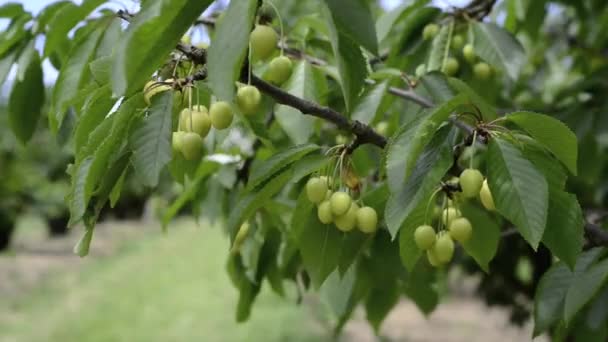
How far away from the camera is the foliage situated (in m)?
0.93

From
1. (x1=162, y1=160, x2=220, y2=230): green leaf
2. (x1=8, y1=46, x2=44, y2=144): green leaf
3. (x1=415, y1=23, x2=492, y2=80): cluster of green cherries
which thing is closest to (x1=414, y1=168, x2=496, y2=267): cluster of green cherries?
(x1=415, y1=23, x2=492, y2=80): cluster of green cherries

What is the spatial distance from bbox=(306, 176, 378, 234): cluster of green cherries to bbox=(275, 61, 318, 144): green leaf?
0.92 ft

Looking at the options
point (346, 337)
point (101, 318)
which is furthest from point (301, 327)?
point (101, 318)

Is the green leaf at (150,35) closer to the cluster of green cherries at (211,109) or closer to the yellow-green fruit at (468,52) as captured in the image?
the cluster of green cherries at (211,109)

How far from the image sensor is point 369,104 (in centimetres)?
129

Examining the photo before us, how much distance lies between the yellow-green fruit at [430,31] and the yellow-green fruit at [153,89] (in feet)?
2.98

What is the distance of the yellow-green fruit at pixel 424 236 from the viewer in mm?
1207

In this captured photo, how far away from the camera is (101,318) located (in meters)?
7.88

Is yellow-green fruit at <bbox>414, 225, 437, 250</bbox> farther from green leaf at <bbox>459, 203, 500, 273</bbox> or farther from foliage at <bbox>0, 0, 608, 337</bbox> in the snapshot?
green leaf at <bbox>459, 203, 500, 273</bbox>

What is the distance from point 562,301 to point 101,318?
7227mm

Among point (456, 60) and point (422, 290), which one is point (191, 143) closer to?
point (422, 290)

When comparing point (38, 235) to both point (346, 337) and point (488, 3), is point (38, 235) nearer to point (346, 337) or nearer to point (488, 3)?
point (346, 337)

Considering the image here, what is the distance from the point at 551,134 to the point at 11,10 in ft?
4.10

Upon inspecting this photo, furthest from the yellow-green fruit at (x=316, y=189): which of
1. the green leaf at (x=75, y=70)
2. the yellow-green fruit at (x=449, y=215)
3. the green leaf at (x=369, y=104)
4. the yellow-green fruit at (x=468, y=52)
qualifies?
the yellow-green fruit at (x=468, y=52)
